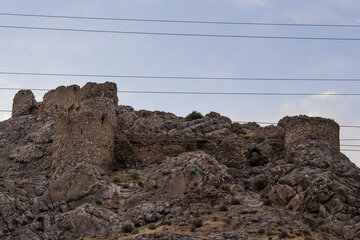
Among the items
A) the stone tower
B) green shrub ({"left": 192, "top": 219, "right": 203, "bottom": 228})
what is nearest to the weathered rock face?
the stone tower

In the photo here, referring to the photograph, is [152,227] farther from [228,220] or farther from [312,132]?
[312,132]

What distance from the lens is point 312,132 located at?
178 ft

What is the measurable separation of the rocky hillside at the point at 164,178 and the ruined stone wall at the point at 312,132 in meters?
0.08

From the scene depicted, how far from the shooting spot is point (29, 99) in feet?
219

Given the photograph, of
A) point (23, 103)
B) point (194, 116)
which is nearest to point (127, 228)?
point (23, 103)

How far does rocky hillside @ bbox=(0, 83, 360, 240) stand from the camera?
45.0m

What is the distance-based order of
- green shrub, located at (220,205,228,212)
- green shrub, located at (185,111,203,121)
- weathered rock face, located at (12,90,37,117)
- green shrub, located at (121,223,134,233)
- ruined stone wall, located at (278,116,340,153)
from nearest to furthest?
green shrub, located at (121,223,134,233) < green shrub, located at (220,205,228,212) < ruined stone wall, located at (278,116,340,153) < weathered rock face, located at (12,90,37,117) < green shrub, located at (185,111,203,121)

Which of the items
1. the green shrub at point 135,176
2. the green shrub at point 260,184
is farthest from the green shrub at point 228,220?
the green shrub at point 135,176

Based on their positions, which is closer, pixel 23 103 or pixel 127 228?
pixel 127 228

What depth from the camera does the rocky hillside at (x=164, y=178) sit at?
44969 millimetres

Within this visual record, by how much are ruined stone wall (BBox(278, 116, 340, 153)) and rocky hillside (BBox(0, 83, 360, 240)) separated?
8cm

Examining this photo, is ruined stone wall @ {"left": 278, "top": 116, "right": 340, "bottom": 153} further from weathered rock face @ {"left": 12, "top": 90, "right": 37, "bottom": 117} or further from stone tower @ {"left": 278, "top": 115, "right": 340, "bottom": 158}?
weathered rock face @ {"left": 12, "top": 90, "right": 37, "bottom": 117}

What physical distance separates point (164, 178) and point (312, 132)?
12186 millimetres

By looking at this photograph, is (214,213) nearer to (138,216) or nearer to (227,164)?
(138,216)
